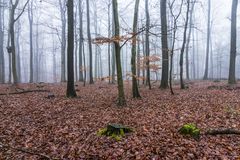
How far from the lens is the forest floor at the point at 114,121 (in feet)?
21.1

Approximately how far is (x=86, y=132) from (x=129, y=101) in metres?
5.14

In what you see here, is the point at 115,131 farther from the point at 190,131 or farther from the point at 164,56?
the point at 164,56

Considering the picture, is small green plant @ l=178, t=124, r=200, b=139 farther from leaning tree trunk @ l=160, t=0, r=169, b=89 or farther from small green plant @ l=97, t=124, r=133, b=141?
leaning tree trunk @ l=160, t=0, r=169, b=89

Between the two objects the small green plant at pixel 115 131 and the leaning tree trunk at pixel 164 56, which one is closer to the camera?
the small green plant at pixel 115 131

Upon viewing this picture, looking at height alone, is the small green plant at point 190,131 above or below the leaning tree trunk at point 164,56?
below

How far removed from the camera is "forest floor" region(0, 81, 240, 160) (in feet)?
21.1

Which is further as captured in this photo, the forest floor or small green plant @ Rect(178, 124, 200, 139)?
small green plant @ Rect(178, 124, 200, 139)

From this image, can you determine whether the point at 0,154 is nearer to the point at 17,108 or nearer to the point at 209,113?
the point at 17,108

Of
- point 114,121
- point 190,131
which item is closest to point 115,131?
point 114,121

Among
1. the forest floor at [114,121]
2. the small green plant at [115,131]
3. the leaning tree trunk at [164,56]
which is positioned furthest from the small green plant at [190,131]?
the leaning tree trunk at [164,56]

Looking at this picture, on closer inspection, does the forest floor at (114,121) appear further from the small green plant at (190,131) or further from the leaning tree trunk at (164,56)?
the leaning tree trunk at (164,56)

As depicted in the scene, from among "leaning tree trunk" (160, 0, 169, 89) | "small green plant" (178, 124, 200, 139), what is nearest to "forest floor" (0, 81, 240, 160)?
"small green plant" (178, 124, 200, 139)

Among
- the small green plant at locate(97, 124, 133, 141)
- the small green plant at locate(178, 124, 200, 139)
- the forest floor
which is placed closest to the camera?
the forest floor

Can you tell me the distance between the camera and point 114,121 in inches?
362
